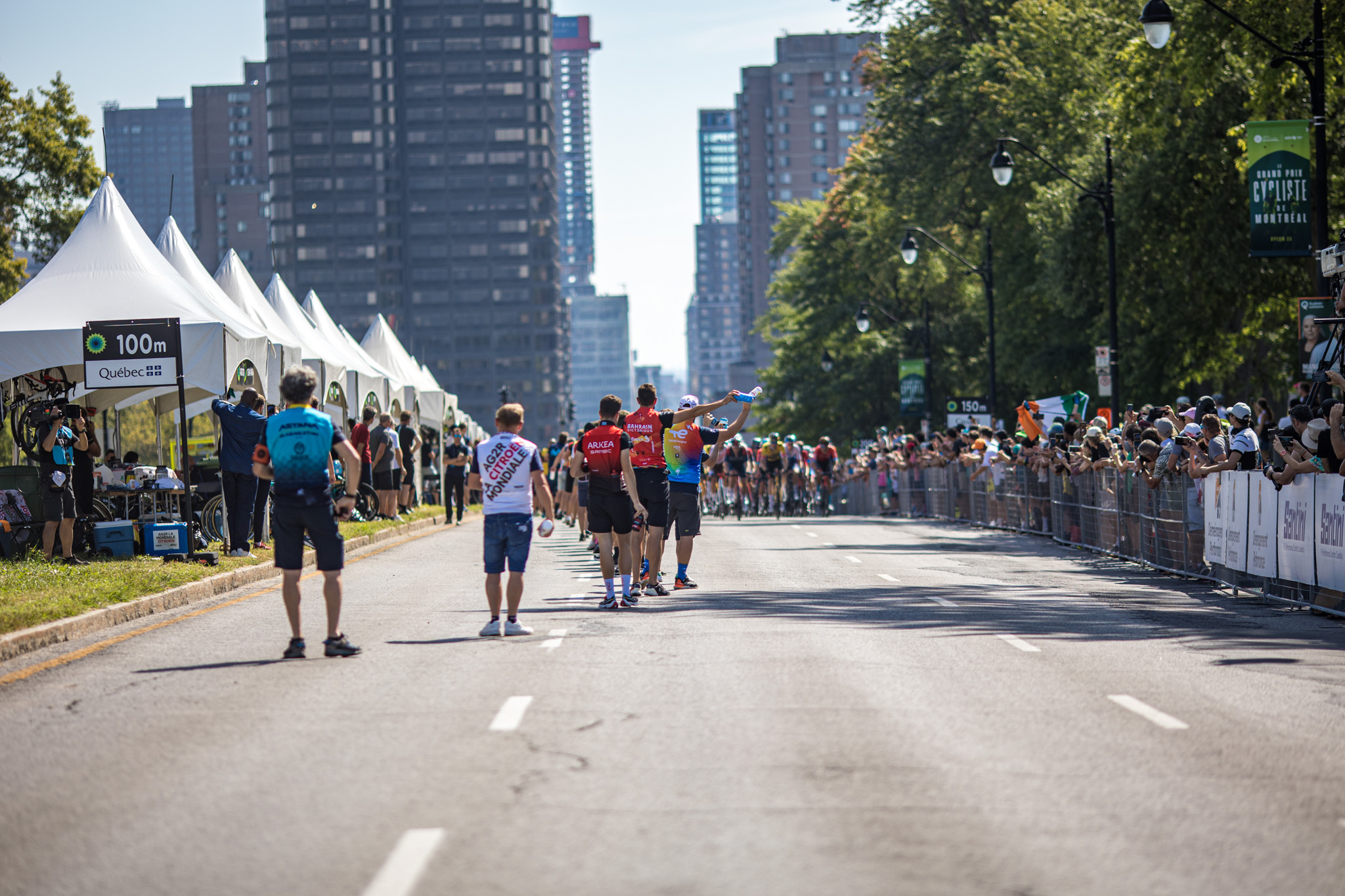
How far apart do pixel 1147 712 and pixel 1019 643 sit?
11.1 ft

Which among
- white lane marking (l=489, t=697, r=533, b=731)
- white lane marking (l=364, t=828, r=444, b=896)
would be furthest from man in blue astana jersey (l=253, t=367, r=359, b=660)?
white lane marking (l=364, t=828, r=444, b=896)

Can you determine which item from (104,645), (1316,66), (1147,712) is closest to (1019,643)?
(1147,712)

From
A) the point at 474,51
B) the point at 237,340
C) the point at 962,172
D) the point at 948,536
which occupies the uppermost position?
the point at 474,51

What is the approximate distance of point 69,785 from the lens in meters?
7.32

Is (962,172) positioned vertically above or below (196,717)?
above

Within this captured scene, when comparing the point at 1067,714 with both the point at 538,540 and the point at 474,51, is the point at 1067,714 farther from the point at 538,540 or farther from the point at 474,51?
the point at 474,51

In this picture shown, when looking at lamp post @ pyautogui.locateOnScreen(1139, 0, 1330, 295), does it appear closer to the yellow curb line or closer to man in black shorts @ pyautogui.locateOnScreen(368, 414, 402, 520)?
the yellow curb line

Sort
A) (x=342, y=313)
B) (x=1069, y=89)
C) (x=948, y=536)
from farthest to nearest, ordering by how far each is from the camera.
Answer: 1. (x=342, y=313)
2. (x=1069, y=89)
3. (x=948, y=536)

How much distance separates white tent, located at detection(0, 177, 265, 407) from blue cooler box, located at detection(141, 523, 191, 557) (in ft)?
8.00

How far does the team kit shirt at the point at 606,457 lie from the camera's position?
15.2 meters

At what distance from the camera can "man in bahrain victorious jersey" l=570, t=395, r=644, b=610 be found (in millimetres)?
15242

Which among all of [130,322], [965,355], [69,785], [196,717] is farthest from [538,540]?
[965,355]

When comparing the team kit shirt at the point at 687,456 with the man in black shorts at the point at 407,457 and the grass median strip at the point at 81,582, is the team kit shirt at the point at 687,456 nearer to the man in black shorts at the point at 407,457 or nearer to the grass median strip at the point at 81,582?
the grass median strip at the point at 81,582

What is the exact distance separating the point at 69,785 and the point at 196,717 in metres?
1.81
